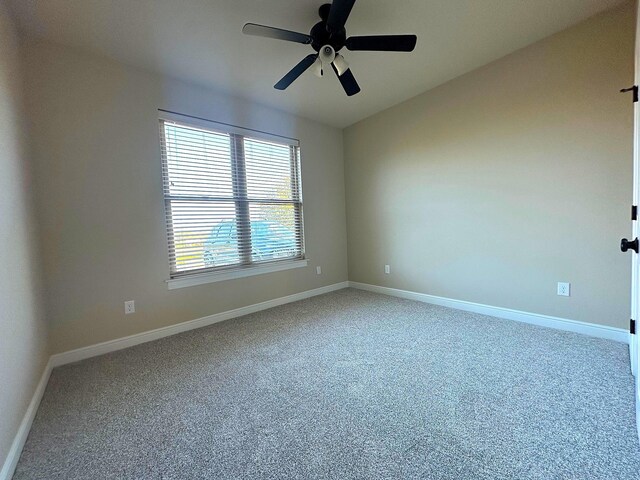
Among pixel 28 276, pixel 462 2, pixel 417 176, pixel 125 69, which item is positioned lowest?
pixel 28 276

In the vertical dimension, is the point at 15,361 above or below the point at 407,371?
above

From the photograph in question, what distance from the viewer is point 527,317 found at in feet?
9.48

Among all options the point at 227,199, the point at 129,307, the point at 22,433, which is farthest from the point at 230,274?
the point at 22,433

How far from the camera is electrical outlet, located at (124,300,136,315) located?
2611mm

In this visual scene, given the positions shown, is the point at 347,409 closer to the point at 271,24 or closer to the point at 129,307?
the point at 129,307

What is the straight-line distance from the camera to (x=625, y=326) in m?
2.38

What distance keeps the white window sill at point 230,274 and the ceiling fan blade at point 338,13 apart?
8.33ft

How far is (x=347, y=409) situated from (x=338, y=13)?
95.1 inches

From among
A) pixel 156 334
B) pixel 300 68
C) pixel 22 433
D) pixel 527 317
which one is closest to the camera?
pixel 22 433

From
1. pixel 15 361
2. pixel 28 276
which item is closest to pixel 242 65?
pixel 28 276

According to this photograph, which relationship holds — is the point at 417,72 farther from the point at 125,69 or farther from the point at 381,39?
the point at 125,69

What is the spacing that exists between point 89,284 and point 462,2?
3808mm

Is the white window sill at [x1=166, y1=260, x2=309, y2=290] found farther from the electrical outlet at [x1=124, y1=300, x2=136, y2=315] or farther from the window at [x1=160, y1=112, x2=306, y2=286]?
the electrical outlet at [x1=124, y1=300, x2=136, y2=315]

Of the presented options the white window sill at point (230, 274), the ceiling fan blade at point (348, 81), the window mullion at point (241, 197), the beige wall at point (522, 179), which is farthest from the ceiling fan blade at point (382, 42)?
the white window sill at point (230, 274)
